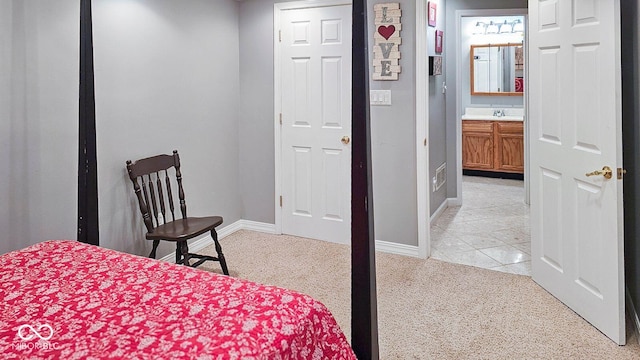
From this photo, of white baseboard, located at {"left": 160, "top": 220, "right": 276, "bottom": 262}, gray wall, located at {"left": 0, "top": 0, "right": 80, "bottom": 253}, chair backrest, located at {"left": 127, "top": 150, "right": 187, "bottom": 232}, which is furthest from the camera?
white baseboard, located at {"left": 160, "top": 220, "right": 276, "bottom": 262}

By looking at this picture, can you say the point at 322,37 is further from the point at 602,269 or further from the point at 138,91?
the point at 602,269

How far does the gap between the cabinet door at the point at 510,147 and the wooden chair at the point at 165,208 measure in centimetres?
428

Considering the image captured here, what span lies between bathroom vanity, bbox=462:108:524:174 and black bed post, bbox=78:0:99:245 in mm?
5114

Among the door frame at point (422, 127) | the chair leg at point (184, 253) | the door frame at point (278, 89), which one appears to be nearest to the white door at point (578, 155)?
the door frame at point (422, 127)

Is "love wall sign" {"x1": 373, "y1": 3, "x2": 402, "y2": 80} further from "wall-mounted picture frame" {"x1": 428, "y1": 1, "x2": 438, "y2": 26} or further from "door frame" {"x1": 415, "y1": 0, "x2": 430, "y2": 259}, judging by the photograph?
"wall-mounted picture frame" {"x1": 428, "y1": 1, "x2": 438, "y2": 26}

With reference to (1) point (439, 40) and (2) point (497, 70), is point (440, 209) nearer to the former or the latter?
(1) point (439, 40)

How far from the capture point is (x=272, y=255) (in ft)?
12.8

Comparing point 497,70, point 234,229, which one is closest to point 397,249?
point 234,229

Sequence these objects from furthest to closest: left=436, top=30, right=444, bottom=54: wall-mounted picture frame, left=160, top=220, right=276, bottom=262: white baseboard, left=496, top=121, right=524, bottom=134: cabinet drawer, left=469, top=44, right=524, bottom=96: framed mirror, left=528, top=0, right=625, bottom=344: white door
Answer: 1. left=469, top=44, right=524, bottom=96: framed mirror
2. left=496, top=121, right=524, bottom=134: cabinet drawer
3. left=436, top=30, right=444, bottom=54: wall-mounted picture frame
4. left=160, top=220, right=276, bottom=262: white baseboard
5. left=528, top=0, right=625, bottom=344: white door

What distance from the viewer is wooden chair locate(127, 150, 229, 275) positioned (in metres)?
3.21

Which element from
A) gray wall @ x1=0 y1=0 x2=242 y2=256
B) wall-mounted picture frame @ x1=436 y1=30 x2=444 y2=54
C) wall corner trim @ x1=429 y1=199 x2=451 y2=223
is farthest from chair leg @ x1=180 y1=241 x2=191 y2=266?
wall-mounted picture frame @ x1=436 y1=30 x2=444 y2=54

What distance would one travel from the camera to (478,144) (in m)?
6.74

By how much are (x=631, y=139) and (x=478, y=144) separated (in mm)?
4111

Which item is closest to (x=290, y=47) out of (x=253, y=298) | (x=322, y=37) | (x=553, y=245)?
(x=322, y=37)
